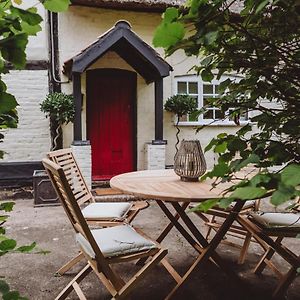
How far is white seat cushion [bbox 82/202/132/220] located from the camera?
114 inches

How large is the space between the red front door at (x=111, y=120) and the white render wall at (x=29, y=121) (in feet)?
2.93

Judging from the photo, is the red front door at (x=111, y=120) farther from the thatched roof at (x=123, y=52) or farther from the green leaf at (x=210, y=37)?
the green leaf at (x=210, y=37)

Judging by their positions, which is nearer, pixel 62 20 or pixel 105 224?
pixel 105 224

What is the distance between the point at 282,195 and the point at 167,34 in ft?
1.51

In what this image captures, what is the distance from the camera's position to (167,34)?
2.90 ft

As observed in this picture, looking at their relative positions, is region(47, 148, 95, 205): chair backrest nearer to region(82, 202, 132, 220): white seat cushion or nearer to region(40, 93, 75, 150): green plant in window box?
region(82, 202, 132, 220): white seat cushion

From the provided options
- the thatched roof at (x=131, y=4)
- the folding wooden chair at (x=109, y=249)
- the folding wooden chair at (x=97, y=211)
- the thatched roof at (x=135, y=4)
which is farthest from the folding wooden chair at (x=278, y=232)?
the thatched roof at (x=131, y=4)

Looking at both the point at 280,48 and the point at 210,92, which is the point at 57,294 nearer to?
the point at 280,48

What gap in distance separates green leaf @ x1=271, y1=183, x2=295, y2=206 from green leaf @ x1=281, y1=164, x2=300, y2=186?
2cm

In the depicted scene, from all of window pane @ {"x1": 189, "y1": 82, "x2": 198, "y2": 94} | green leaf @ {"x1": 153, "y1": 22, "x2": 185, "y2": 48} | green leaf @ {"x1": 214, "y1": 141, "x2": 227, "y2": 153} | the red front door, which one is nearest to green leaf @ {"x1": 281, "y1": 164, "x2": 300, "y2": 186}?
green leaf @ {"x1": 214, "y1": 141, "x2": 227, "y2": 153}

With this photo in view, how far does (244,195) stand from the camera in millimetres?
687

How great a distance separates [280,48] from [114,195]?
5.49m

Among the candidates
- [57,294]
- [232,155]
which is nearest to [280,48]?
[232,155]

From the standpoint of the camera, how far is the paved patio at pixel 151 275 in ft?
8.72
